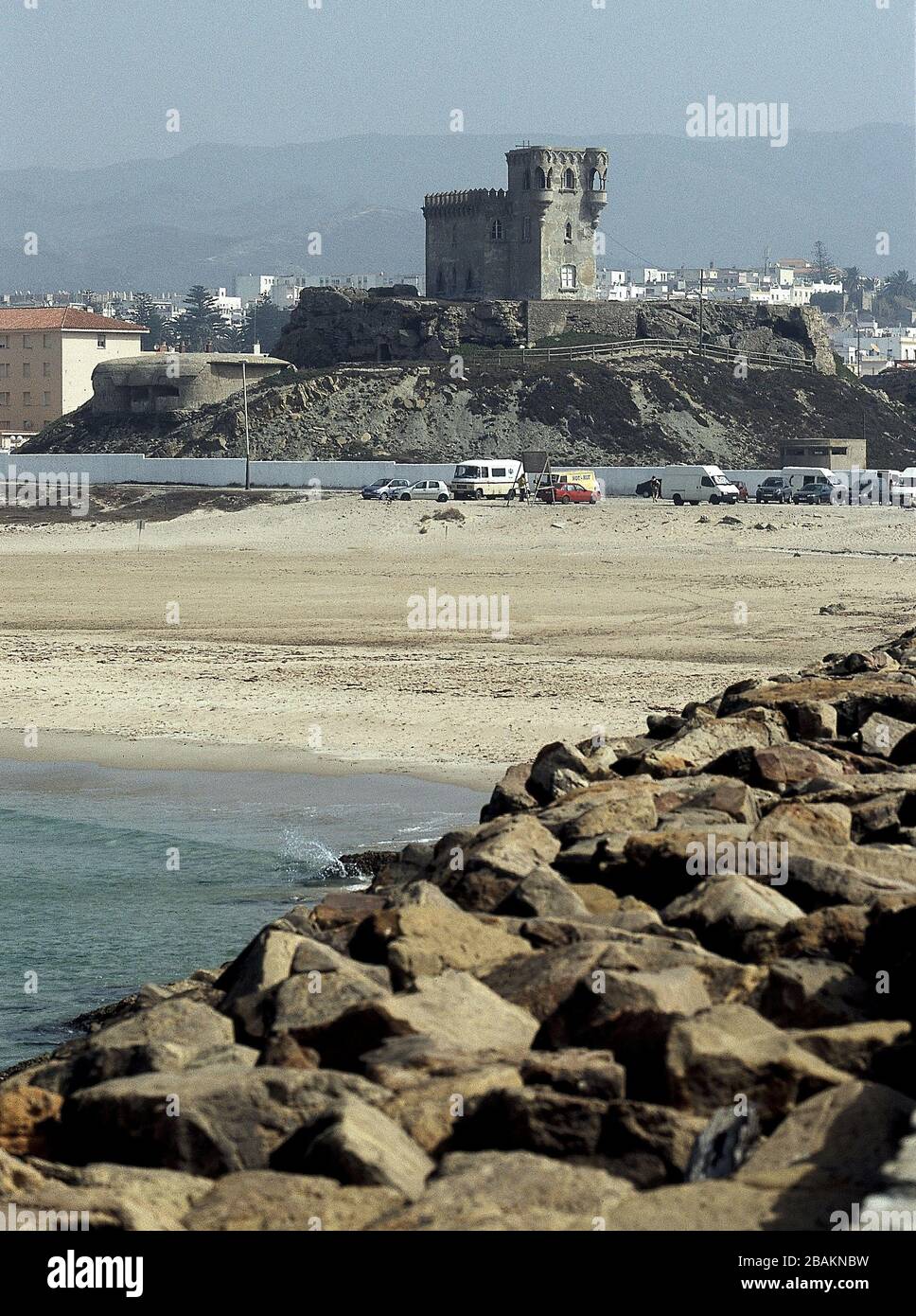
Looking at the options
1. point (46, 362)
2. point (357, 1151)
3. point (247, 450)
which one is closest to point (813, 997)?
point (357, 1151)

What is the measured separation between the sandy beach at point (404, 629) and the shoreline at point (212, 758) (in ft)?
0.16

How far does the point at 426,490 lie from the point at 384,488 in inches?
78.8

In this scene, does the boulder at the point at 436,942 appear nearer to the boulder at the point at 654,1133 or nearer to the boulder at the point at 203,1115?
the boulder at the point at 203,1115

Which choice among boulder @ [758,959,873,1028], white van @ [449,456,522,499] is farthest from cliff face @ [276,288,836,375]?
boulder @ [758,959,873,1028]

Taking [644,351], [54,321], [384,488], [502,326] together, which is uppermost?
[54,321]

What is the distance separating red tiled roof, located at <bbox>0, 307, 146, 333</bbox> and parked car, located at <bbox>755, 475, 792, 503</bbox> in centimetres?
6587

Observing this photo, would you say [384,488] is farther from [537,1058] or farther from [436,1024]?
[537,1058]

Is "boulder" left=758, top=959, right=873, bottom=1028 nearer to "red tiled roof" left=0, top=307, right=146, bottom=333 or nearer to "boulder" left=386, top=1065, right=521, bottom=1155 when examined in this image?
"boulder" left=386, top=1065, right=521, bottom=1155

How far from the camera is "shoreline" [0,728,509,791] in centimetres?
1859

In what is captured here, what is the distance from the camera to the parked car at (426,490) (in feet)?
202

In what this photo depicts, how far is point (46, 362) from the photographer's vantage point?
386ft

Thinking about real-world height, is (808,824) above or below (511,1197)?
above

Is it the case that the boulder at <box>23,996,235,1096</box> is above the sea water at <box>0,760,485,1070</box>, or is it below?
above

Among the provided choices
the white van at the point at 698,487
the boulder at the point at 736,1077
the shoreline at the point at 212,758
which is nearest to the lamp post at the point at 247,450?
the white van at the point at 698,487
